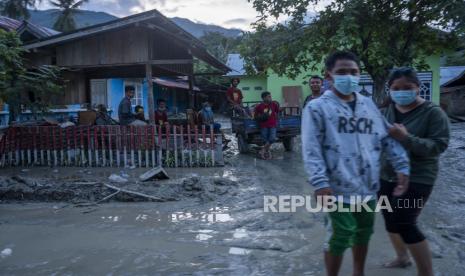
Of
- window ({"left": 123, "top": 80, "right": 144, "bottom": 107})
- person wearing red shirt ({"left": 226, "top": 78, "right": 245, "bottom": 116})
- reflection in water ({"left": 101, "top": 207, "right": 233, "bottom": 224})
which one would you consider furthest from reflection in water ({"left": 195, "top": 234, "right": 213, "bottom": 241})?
window ({"left": 123, "top": 80, "right": 144, "bottom": 107})

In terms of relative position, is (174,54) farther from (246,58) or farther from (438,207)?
(438,207)

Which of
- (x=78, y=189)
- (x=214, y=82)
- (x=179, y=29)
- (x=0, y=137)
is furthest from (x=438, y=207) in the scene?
(x=214, y=82)

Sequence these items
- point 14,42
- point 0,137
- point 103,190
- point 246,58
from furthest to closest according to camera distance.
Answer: point 246,58
point 0,137
point 14,42
point 103,190

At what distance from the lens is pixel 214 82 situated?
38719mm

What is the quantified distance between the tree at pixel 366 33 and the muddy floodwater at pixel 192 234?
3.15 metres

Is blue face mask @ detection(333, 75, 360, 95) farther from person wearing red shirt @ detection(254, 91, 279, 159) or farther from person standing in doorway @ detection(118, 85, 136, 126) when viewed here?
person standing in doorway @ detection(118, 85, 136, 126)

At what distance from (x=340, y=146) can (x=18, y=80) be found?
833 cm

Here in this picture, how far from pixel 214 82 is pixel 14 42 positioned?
3003 centimetres

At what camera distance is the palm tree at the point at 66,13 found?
47.0 metres

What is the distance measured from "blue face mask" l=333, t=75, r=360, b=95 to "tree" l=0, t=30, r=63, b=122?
6.99m

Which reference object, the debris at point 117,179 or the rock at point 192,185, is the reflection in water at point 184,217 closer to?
the rock at point 192,185

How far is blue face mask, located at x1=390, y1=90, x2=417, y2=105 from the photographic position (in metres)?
3.35

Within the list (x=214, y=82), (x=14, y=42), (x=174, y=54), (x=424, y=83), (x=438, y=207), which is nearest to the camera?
(x=438, y=207)

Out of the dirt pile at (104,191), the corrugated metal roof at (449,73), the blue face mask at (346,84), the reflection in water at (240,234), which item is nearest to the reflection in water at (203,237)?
the reflection in water at (240,234)
